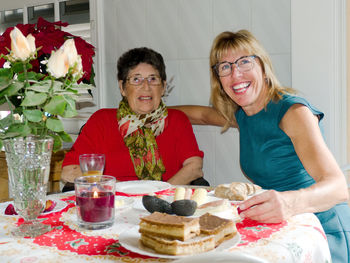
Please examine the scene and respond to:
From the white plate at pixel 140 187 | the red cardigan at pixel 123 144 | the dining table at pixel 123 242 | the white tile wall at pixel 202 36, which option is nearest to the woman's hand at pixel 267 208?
the dining table at pixel 123 242

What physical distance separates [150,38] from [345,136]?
138cm

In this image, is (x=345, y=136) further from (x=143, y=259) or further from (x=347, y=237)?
(x=143, y=259)

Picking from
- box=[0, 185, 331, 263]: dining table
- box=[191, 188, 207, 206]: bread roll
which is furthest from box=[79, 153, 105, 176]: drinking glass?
box=[191, 188, 207, 206]: bread roll

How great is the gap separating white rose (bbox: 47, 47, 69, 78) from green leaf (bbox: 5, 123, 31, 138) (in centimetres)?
15

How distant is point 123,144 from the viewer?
2264mm

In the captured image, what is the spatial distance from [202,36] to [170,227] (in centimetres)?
186

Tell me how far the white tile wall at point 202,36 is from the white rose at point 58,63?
1565 millimetres

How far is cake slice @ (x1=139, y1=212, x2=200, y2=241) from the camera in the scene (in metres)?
0.85

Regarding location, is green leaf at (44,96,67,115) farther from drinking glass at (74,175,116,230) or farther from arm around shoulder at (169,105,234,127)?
arm around shoulder at (169,105,234,127)

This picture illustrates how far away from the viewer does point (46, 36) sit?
133 cm

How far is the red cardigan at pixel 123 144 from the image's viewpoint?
2207mm

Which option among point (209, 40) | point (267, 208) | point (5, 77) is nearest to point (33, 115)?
point (5, 77)

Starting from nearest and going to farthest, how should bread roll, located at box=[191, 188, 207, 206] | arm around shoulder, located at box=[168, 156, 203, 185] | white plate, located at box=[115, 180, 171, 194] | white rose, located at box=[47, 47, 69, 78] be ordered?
1. white rose, located at box=[47, 47, 69, 78]
2. bread roll, located at box=[191, 188, 207, 206]
3. white plate, located at box=[115, 180, 171, 194]
4. arm around shoulder, located at box=[168, 156, 203, 185]

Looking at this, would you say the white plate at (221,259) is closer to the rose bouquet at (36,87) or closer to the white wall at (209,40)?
the rose bouquet at (36,87)
